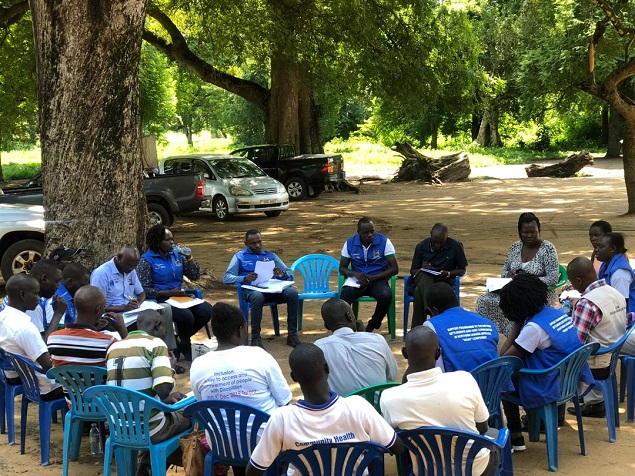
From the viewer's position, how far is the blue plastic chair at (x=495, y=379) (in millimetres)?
4863

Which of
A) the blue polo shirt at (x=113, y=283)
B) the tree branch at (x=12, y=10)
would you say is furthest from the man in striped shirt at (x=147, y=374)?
the tree branch at (x=12, y=10)

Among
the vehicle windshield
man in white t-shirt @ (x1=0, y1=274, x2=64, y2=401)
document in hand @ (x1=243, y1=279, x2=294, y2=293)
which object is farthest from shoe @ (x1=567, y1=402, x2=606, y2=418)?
the vehicle windshield

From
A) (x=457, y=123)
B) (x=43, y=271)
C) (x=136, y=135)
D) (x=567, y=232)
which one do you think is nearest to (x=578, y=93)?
(x=457, y=123)

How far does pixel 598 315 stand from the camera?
231 inches

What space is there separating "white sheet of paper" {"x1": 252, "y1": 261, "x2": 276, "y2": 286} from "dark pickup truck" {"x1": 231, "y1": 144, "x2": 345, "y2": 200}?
16.1 meters

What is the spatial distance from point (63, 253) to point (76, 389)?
11.3ft

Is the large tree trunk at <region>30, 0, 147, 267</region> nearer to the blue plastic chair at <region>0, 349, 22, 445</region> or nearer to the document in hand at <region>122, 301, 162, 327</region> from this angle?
the document in hand at <region>122, 301, 162, 327</region>

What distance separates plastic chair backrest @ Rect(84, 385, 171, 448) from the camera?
15.1 ft

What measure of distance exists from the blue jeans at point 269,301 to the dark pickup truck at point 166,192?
7964 mm

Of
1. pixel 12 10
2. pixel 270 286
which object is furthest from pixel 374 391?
pixel 12 10

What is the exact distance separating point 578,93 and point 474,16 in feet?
36.3

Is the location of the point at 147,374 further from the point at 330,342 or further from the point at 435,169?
the point at 435,169

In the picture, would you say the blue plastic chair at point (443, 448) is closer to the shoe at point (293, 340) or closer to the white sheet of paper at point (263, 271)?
the shoe at point (293, 340)

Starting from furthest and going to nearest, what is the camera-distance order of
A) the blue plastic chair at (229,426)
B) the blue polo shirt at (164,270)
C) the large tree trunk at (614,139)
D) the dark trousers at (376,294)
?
the large tree trunk at (614,139) → the dark trousers at (376,294) → the blue polo shirt at (164,270) → the blue plastic chair at (229,426)
